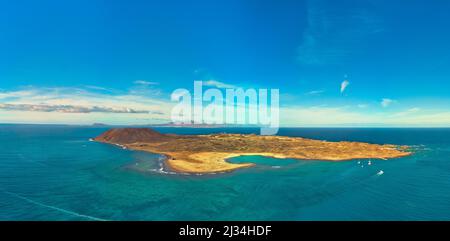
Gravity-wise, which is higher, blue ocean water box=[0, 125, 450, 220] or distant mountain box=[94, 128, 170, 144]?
distant mountain box=[94, 128, 170, 144]

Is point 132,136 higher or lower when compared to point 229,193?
higher

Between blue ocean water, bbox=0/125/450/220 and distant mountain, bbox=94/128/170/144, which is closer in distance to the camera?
blue ocean water, bbox=0/125/450/220

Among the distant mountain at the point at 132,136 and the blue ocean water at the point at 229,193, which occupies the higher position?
the distant mountain at the point at 132,136

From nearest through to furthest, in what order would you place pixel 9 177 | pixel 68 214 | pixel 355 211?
pixel 68 214 < pixel 355 211 < pixel 9 177

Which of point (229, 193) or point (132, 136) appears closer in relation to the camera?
point (229, 193)

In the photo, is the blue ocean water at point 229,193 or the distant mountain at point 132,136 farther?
the distant mountain at point 132,136

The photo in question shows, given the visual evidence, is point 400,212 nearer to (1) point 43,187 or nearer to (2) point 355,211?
(2) point 355,211

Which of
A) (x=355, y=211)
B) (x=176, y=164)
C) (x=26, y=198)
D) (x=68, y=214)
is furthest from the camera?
(x=176, y=164)
